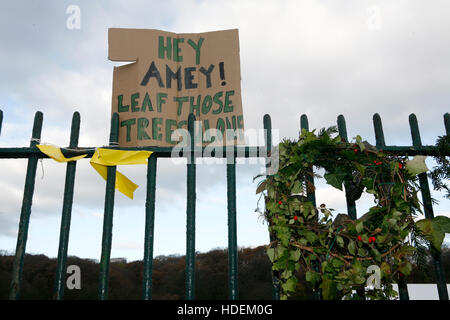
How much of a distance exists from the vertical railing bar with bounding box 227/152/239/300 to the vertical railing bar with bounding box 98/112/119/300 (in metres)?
0.91

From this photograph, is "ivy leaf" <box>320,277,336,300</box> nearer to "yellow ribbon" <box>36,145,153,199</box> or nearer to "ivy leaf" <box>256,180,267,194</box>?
"ivy leaf" <box>256,180,267,194</box>

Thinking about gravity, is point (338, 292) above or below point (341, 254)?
below

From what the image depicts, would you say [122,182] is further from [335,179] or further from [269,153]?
[335,179]

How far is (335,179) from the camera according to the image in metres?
2.45

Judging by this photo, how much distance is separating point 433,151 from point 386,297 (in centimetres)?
128

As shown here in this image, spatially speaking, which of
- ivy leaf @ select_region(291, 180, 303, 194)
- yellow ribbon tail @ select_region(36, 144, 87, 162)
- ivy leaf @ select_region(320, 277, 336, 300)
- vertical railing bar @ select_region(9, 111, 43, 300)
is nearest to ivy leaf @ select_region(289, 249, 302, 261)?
A: ivy leaf @ select_region(320, 277, 336, 300)

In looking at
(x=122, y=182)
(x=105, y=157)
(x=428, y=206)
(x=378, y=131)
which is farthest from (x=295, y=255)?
(x=105, y=157)

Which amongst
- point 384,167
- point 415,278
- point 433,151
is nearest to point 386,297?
point 415,278

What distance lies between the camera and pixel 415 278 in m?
2.67

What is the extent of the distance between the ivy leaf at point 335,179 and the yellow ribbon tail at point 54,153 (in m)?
1.91

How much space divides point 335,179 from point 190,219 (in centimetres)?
112

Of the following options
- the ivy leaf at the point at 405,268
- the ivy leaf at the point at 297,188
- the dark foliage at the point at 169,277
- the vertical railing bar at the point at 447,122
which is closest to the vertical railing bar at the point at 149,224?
the dark foliage at the point at 169,277

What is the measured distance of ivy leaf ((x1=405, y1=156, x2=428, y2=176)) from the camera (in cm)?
→ 249

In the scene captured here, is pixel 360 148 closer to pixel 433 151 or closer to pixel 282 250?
pixel 433 151
